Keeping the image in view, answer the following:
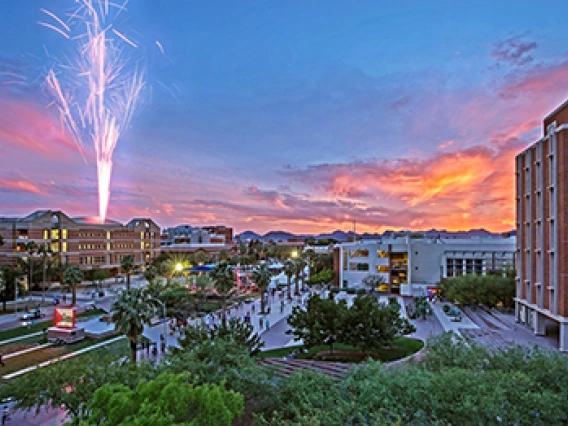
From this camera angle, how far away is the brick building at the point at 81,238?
2685 inches

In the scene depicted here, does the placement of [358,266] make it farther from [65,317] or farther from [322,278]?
[65,317]

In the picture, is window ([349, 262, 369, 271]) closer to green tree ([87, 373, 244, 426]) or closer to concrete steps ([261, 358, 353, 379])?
concrete steps ([261, 358, 353, 379])

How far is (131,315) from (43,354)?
14.6 metres

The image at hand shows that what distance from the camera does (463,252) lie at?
196ft

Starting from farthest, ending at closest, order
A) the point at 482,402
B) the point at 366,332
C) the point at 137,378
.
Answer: the point at 366,332 < the point at 137,378 < the point at 482,402

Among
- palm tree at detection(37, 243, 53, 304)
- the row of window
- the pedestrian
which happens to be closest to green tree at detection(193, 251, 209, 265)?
the row of window

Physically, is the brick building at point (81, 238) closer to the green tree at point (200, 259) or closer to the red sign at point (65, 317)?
the green tree at point (200, 259)

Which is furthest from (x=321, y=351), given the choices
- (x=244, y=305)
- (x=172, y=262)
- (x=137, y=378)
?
(x=172, y=262)

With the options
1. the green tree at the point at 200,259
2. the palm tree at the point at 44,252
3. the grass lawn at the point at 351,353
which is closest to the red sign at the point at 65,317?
the grass lawn at the point at 351,353

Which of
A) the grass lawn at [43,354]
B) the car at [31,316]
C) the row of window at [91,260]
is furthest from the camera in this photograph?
the row of window at [91,260]

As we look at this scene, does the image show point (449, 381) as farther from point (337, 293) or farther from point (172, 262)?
point (172, 262)

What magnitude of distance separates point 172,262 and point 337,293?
1550 inches

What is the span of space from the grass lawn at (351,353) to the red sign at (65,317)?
1991 cm

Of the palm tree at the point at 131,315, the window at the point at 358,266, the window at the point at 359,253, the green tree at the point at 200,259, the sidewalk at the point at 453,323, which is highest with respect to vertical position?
the window at the point at 359,253
